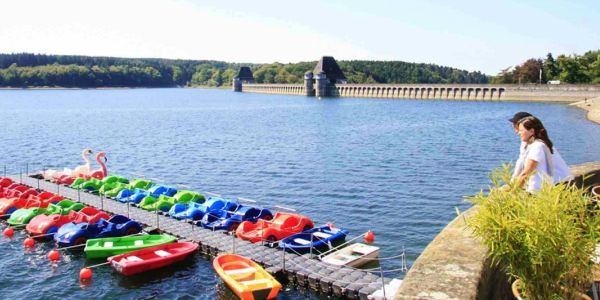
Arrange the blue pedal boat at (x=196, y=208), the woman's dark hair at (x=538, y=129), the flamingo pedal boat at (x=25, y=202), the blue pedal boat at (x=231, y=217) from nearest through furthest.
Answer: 1. the woman's dark hair at (x=538, y=129)
2. the blue pedal boat at (x=231, y=217)
3. the blue pedal boat at (x=196, y=208)
4. the flamingo pedal boat at (x=25, y=202)

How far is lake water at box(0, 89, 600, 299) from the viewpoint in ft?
66.9

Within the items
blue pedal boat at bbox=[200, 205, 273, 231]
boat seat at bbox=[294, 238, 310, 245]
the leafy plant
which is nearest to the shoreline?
blue pedal boat at bbox=[200, 205, 273, 231]

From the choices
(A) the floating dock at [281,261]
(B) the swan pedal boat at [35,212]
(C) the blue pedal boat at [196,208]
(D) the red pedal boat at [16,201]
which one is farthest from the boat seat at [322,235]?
(D) the red pedal boat at [16,201]

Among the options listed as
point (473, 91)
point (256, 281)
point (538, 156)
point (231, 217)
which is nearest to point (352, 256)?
point (256, 281)

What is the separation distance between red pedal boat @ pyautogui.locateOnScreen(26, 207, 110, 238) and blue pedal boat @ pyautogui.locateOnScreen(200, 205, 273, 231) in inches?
194

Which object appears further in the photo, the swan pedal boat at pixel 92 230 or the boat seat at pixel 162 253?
the swan pedal boat at pixel 92 230

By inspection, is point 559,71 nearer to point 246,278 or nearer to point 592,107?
point 592,107

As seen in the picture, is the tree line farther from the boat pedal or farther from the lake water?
the boat pedal

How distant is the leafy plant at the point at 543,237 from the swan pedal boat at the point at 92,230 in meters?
20.5

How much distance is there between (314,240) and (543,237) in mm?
17847

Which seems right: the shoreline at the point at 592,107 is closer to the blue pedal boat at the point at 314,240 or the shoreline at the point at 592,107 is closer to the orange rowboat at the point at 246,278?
the blue pedal boat at the point at 314,240

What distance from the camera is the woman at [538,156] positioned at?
7576mm

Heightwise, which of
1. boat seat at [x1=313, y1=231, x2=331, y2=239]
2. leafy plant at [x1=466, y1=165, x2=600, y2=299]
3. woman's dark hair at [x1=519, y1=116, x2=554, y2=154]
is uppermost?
woman's dark hair at [x1=519, y1=116, x2=554, y2=154]

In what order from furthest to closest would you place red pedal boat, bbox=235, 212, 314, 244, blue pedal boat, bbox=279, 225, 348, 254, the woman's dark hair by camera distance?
red pedal boat, bbox=235, 212, 314, 244
blue pedal boat, bbox=279, 225, 348, 254
the woman's dark hair
